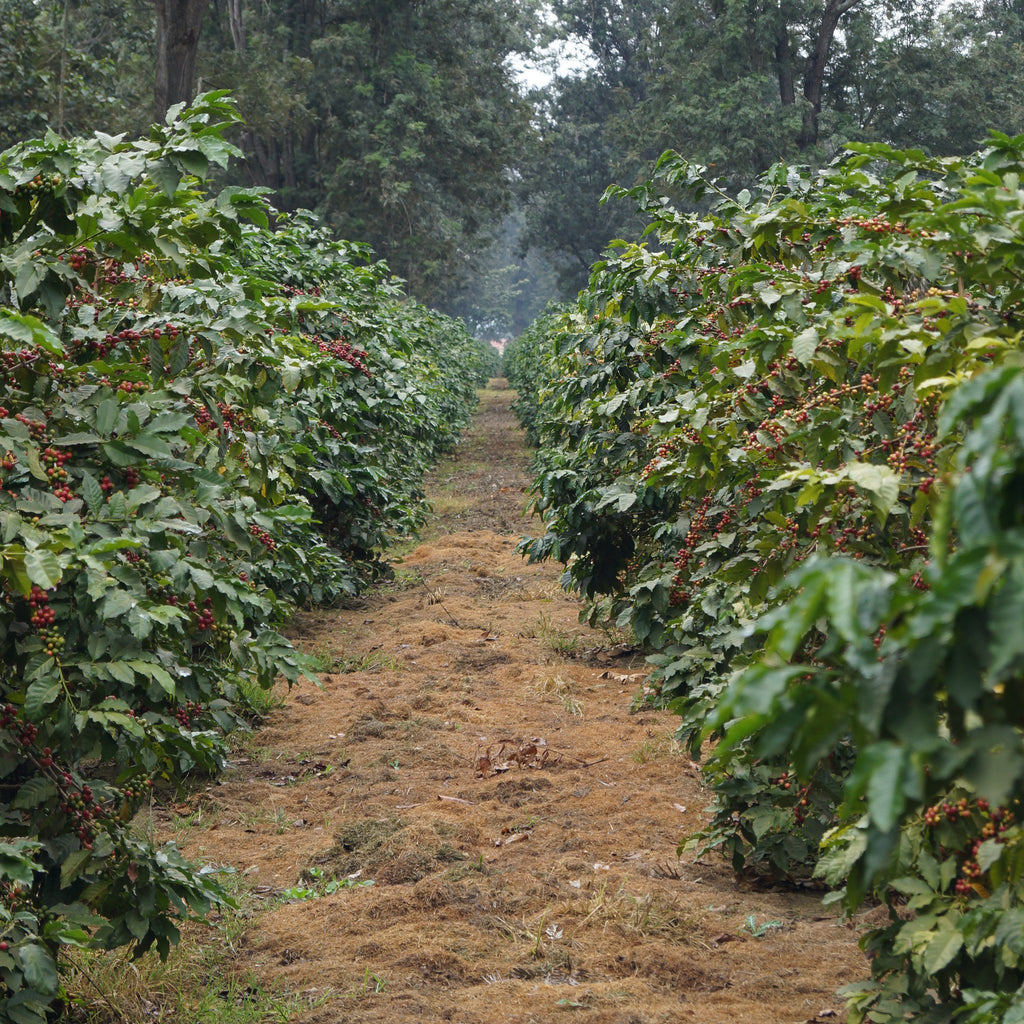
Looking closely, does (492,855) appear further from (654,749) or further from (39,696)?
(39,696)

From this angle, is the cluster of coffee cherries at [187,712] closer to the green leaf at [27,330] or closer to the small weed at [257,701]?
the green leaf at [27,330]

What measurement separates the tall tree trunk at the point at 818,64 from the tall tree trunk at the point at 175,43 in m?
23.5

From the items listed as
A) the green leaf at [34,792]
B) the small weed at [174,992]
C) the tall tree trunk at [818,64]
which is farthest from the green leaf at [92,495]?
the tall tree trunk at [818,64]

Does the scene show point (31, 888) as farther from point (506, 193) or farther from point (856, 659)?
point (506, 193)

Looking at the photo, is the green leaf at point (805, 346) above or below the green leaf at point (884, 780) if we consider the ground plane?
above

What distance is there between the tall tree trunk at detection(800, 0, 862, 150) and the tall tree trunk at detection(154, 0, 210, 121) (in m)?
23.5

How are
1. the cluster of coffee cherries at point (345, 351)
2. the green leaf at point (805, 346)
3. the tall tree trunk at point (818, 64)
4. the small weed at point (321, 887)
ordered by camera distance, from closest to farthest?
the green leaf at point (805, 346)
the small weed at point (321, 887)
the cluster of coffee cherries at point (345, 351)
the tall tree trunk at point (818, 64)

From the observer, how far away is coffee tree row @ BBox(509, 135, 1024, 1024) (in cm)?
117

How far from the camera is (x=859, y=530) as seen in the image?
9.30 ft

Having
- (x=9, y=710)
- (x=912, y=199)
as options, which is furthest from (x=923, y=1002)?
(x=9, y=710)

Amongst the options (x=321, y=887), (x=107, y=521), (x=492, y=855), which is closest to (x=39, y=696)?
(x=107, y=521)

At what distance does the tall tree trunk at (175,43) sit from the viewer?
494 inches

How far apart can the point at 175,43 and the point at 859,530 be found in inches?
480

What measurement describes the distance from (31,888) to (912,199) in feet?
9.95
